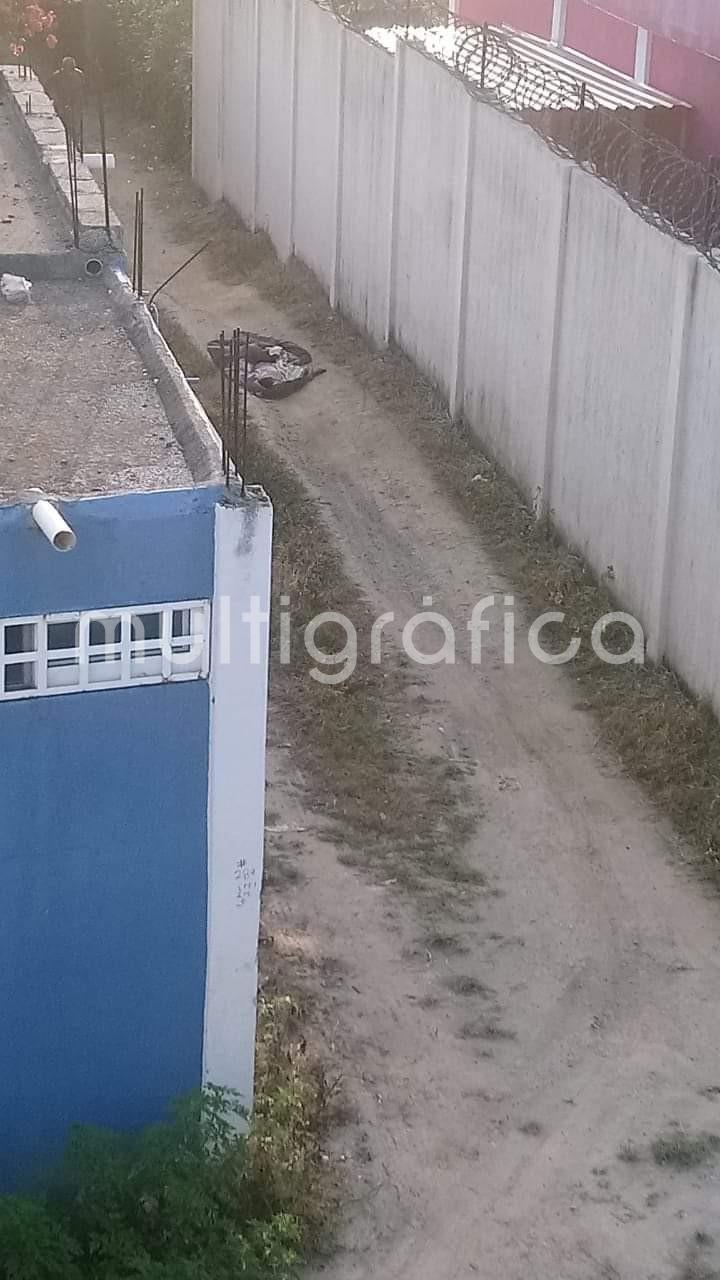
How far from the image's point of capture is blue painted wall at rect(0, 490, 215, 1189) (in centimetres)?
639

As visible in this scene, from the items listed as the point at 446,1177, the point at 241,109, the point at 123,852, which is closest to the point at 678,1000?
the point at 446,1177

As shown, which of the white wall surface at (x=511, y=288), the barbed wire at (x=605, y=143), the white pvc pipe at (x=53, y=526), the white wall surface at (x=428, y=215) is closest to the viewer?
the white pvc pipe at (x=53, y=526)

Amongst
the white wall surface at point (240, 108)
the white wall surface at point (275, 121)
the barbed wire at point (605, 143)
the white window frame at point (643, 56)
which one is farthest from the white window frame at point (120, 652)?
the white wall surface at point (240, 108)

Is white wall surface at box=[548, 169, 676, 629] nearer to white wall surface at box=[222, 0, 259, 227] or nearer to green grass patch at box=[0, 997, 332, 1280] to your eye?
green grass patch at box=[0, 997, 332, 1280]

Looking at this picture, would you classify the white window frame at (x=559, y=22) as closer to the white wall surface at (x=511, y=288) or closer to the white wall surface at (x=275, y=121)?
the white wall surface at (x=275, y=121)

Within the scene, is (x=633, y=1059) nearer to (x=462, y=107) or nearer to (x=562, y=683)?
(x=562, y=683)

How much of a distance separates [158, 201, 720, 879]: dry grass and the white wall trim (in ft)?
10.7

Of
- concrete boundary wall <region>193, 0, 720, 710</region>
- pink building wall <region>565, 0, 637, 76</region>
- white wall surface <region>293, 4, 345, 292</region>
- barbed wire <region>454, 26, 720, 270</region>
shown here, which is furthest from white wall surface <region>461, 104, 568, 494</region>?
pink building wall <region>565, 0, 637, 76</region>

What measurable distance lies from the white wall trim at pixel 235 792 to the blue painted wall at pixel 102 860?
0.15ft

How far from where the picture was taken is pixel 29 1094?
22.7ft

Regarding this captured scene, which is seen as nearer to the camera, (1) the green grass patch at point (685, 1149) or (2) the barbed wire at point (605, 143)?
(1) the green grass patch at point (685, 1149)

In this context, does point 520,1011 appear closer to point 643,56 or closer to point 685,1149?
point 685,1149

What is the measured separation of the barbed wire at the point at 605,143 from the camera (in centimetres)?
1113

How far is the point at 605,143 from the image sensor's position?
13.9m
